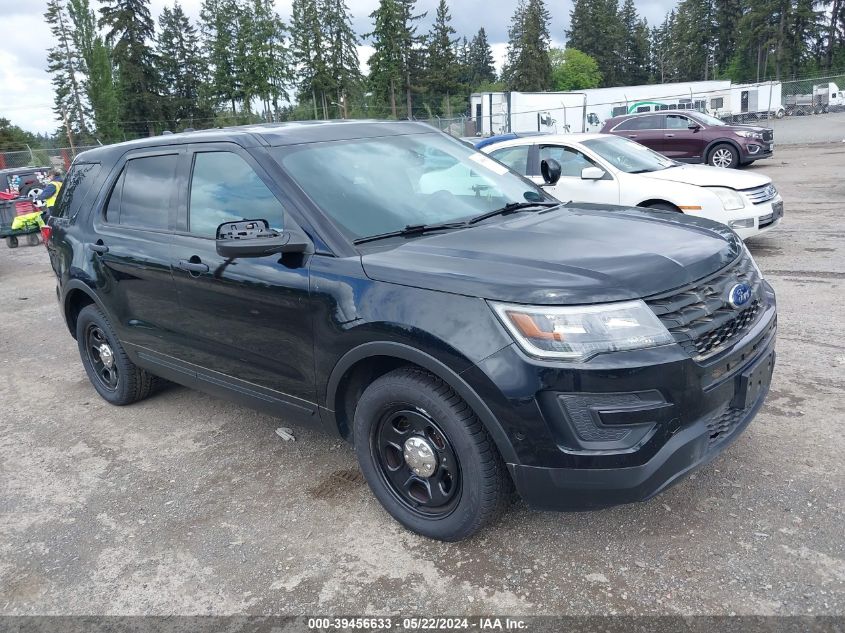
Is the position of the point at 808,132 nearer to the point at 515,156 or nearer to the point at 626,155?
the point at 626,155

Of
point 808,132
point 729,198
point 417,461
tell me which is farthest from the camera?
point 808,132

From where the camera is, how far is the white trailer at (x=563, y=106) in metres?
37.2

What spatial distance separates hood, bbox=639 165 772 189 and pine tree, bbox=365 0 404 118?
6618 centimetres

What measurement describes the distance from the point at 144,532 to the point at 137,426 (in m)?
1.51

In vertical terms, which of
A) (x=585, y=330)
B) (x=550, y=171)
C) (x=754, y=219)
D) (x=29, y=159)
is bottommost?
(x=754, y=219)

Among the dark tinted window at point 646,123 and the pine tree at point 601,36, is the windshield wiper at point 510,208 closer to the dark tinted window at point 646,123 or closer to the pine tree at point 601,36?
the dark tinted window at point 646,123

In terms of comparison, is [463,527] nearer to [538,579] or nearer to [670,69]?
[538,579]

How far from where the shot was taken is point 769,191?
27.5 ft

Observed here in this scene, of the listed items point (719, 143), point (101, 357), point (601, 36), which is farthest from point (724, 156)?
point (601, 36)

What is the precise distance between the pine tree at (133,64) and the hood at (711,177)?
2377 inches

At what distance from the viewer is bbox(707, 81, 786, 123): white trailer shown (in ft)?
135

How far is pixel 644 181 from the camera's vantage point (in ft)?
27.0

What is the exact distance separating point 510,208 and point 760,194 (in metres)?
5.69

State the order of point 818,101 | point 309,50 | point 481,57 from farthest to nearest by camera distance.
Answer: point 481,57
point 309,50
point 818,101
